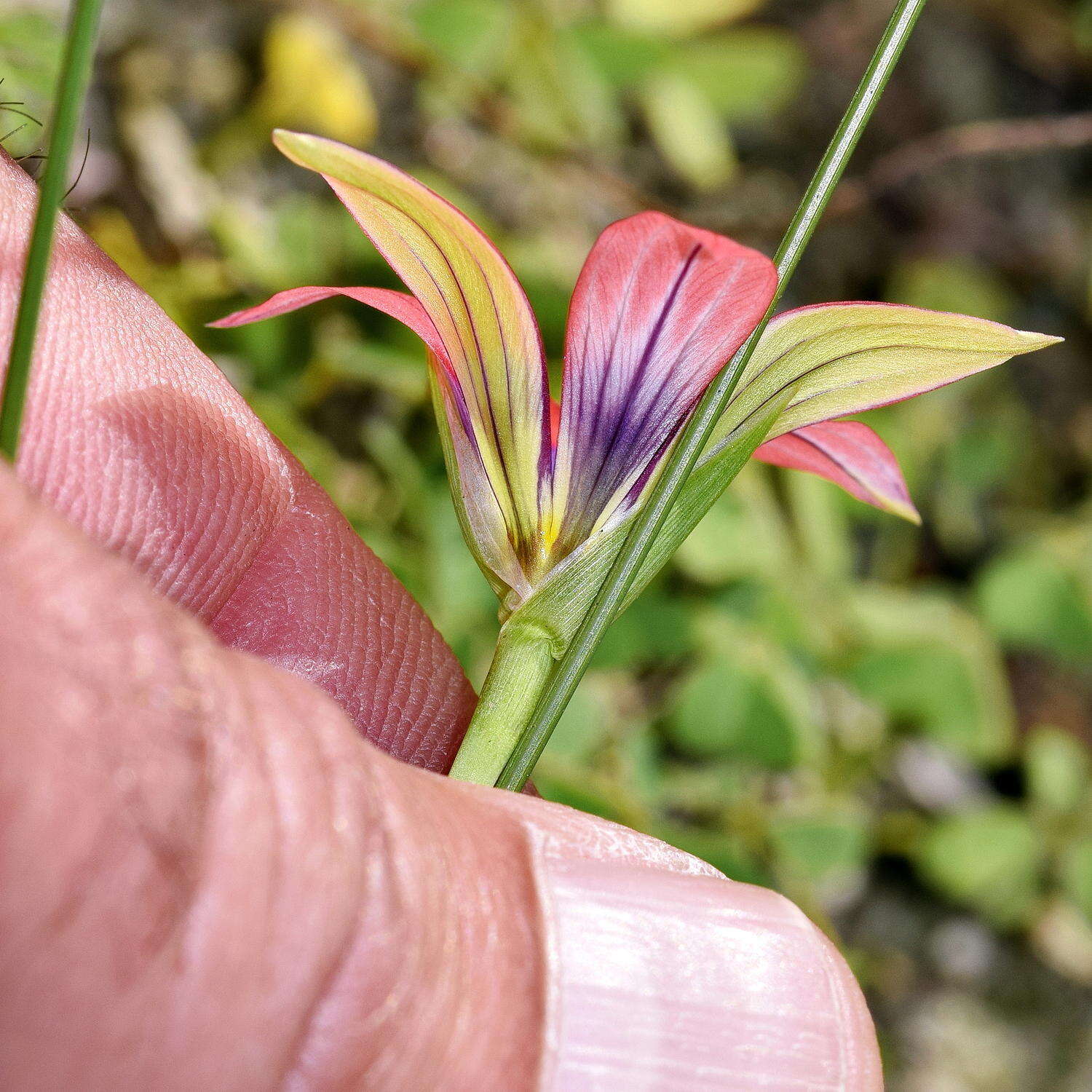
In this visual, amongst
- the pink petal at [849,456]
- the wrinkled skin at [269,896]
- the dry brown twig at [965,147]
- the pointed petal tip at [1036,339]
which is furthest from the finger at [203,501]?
the dry brown twig at [965,147]

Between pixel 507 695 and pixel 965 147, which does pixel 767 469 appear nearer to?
pixel 965 147

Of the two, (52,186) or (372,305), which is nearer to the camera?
(52,186)

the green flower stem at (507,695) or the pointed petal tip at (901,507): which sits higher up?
the pointed petal tip at (901,507)

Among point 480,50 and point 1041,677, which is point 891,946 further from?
point 480,50

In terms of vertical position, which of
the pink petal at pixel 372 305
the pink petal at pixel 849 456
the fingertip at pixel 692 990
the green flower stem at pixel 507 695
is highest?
the pink petal at pixel 849 456

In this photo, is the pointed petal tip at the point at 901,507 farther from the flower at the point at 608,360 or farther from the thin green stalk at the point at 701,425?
the thin green stalk at the point at 701,425

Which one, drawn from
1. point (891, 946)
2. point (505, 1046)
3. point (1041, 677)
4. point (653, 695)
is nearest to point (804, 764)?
point (653, 695)

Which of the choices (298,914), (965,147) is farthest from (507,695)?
(965,147)

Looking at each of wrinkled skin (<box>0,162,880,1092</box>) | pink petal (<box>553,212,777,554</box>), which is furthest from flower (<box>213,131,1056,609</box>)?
wrinkled skin (<box>0,162,880,1092</box>)
